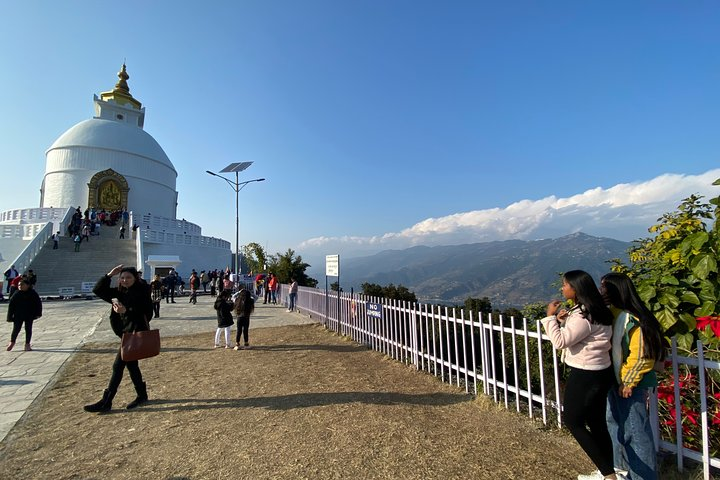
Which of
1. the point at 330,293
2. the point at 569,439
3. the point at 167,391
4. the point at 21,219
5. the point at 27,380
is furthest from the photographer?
the point at 21,219

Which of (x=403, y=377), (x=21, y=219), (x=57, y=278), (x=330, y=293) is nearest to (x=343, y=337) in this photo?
(x=330, y=293)

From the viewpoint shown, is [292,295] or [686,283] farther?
[292,295]

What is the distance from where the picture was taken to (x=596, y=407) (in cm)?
251

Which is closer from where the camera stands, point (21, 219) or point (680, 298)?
point (680, 298)

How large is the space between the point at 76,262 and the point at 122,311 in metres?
21.5

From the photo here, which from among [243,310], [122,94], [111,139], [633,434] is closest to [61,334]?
[243,310]

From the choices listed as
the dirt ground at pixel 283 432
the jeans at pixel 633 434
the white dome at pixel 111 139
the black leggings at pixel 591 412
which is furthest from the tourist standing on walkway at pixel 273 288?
the white dome at pixel 111 139

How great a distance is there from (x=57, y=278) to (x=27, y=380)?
1735 centimetres

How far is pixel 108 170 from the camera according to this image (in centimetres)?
3438

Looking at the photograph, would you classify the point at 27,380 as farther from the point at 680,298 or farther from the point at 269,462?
the point at 680,298

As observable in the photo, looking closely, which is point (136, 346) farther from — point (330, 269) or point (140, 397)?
point (330, 269)

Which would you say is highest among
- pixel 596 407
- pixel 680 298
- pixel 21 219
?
pixel 21 219

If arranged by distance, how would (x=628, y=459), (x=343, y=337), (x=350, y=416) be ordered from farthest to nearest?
(x=343, y=337) < (x=350, y=416) < (x=628, y=459)

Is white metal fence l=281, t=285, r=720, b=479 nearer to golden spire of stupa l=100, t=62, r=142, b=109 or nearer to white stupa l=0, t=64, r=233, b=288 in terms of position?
white stupa l=0, t=64, r=233, b=288
